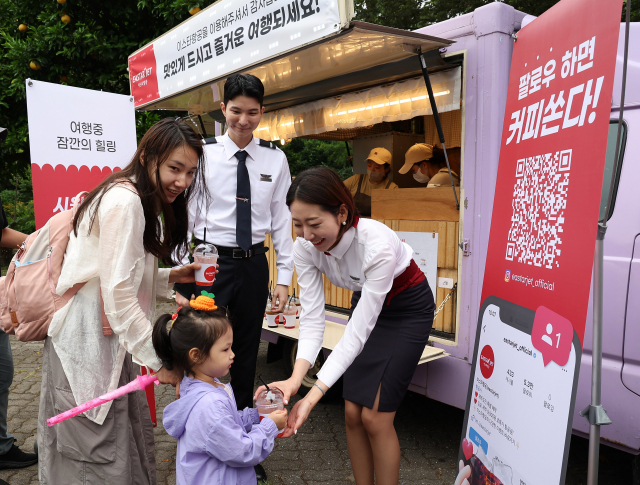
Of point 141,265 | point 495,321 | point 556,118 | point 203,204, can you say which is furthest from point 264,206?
point 556,118

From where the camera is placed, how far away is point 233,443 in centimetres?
174

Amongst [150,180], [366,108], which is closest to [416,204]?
[366,108]

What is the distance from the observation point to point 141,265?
1.83m

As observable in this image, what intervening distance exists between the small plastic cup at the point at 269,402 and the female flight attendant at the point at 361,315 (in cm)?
4

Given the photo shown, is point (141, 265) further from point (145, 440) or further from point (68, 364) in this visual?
point (145, 440)

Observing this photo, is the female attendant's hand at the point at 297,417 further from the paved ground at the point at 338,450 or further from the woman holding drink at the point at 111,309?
the paved ground at the point at 338,450

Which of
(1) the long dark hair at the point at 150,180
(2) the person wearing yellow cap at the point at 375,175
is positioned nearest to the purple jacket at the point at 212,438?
(1) the long dark hair at the point at 150,180

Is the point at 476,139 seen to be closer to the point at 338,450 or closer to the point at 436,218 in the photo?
the point at 436,218

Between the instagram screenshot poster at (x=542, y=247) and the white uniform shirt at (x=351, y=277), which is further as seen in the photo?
the white uniform shirt at (x=351, y=277)

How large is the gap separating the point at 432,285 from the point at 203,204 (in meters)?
1.76

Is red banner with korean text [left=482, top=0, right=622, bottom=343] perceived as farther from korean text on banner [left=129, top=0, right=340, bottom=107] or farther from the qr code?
korean text on banner [left=129, top=0, right=340, bottom=107]

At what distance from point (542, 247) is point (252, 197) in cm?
163

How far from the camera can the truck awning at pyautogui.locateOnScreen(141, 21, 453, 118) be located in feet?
9.53

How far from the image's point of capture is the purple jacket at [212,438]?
1.75m
